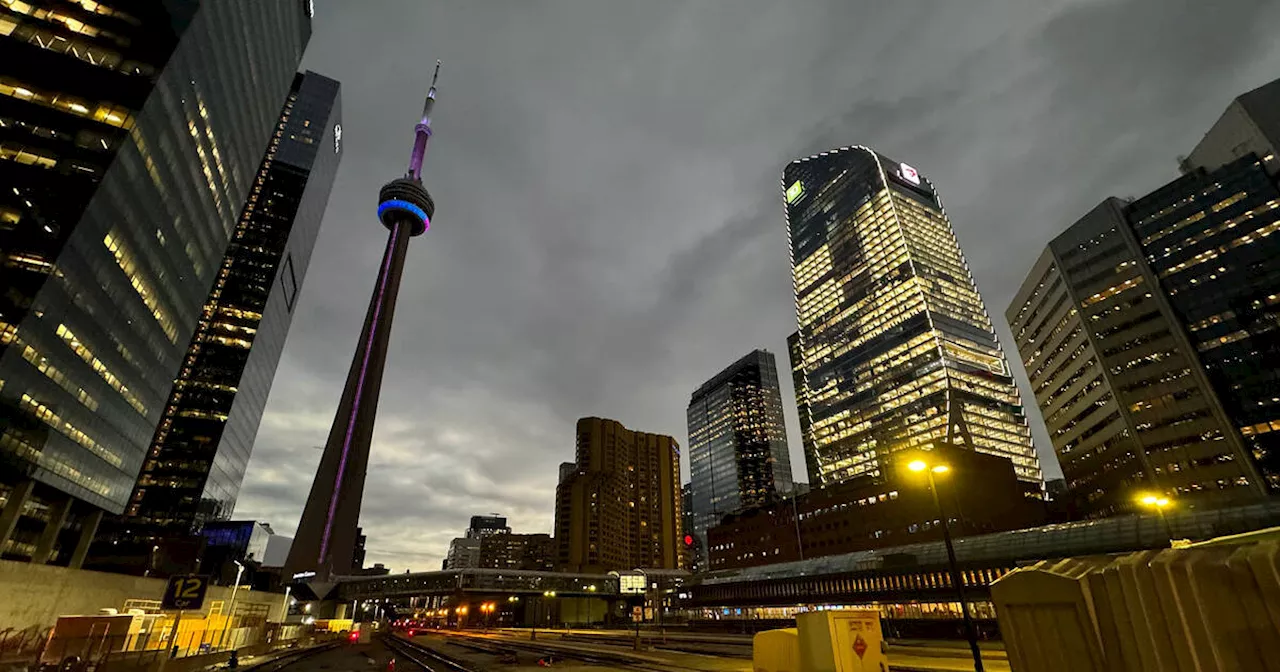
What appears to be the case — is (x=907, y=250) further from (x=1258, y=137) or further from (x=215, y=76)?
(x=215, y=76)

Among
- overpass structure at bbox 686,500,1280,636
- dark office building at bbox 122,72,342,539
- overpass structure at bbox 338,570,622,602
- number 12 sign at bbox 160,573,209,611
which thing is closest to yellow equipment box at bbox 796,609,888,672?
number 12 sign at bbox 160,573,209,611

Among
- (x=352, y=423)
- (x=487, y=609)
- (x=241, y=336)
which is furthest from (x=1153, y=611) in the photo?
(x=241, y=336)

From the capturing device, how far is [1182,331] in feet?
334

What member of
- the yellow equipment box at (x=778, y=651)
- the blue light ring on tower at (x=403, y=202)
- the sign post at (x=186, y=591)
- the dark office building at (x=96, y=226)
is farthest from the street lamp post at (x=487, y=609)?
the blue light ring on tower at (x=403, y=202)

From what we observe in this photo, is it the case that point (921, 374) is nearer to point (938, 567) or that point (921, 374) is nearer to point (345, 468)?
point (938, 567)

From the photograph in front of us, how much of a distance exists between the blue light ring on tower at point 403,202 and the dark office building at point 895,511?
446 ft

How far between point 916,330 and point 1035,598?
193 meters

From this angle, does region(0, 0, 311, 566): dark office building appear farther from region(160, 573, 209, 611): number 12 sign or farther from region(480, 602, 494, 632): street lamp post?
region(480, 602, 494, 632): street lamp post

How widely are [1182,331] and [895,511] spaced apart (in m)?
65.0

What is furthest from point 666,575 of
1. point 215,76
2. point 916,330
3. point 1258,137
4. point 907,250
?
point 1258,137

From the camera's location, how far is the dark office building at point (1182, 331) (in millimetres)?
92250

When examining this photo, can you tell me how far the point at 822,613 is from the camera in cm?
1455

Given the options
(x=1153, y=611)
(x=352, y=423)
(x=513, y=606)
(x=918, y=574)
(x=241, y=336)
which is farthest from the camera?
(x=513, y=606)

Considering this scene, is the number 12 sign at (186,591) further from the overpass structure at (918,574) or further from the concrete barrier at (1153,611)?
the overpass structure at (918,574)
